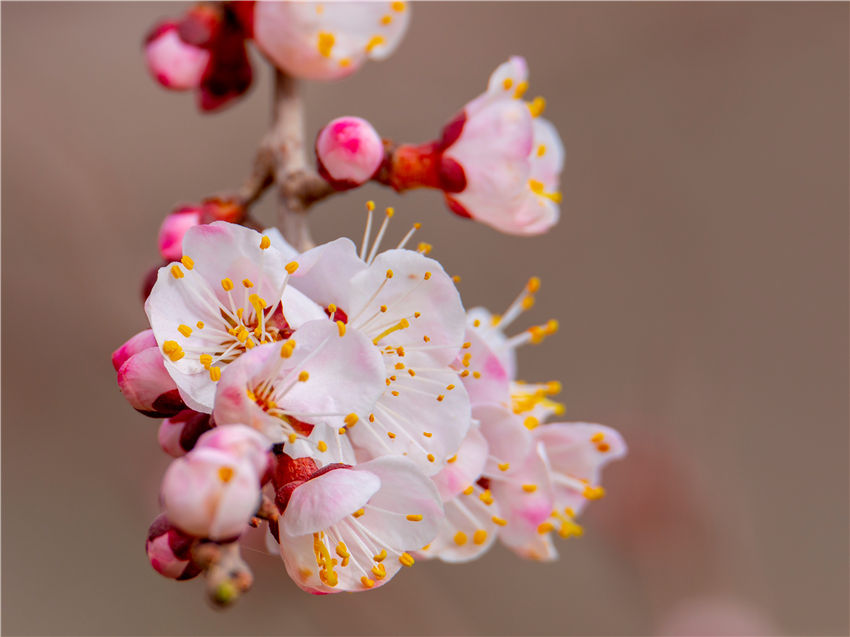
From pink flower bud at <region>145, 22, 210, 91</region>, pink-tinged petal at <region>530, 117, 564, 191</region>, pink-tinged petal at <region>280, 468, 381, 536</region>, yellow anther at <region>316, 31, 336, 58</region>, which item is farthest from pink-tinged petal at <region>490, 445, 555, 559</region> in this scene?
pink flower bud at <region>145, 22, 210, 91</region>

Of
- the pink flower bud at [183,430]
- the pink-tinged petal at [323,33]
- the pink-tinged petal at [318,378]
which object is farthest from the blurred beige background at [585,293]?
the pink-tinged petal at [318,378]

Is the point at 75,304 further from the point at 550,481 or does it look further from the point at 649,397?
the point at 649,397

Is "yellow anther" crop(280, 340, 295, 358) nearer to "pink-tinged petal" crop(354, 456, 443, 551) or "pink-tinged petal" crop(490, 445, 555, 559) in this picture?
"pink-tinged petal" crop(354, 456, 443, 551)

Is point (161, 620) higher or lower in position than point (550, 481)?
lower

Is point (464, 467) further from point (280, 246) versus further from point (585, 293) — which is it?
point (585, 293)

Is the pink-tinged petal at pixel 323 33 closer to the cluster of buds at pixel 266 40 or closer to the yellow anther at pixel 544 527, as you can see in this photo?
the cluster of buds at pixel 266 40

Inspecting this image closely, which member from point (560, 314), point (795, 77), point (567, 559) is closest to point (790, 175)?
point (795, 77)

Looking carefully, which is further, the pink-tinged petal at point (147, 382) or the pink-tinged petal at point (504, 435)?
the pink-tinged petal at point (504, 435)
